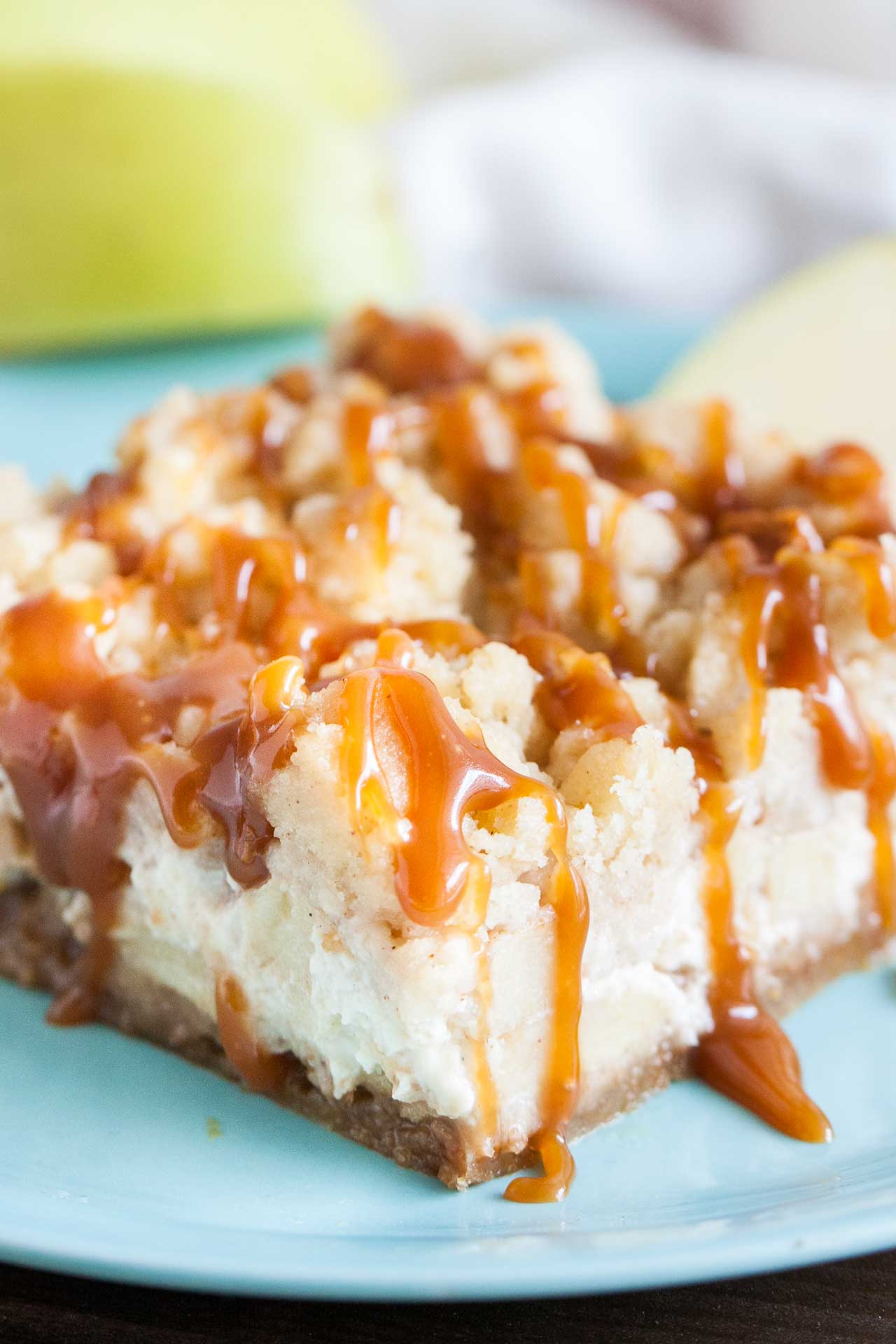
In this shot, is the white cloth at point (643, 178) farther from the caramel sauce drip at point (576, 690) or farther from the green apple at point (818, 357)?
the caramel sauce drip at point (576, 690)

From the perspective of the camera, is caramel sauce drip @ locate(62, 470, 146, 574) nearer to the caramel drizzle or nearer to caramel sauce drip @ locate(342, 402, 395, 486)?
caramel sauce drip @ locate(342, 402, 395, 486)

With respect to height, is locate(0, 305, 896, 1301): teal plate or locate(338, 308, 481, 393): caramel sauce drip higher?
locate(338, 308, 481, 393): caramel sauce drip

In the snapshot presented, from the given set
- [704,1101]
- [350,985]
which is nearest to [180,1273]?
[350,985]

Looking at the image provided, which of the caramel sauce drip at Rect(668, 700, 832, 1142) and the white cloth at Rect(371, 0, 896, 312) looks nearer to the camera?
the caramel sauce drip at Rect(668, 700, 832, 1142)

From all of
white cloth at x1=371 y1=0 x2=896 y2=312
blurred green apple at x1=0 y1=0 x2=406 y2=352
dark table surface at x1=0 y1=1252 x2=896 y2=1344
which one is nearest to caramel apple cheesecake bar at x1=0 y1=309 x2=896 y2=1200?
dark table surface at x1=0 y1=1252 x2=896 y2=1344

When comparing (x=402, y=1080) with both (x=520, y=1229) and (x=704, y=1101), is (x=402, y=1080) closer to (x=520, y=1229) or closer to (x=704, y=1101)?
(x=520, y=1229)

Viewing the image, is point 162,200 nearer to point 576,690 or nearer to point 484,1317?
point 576,690
